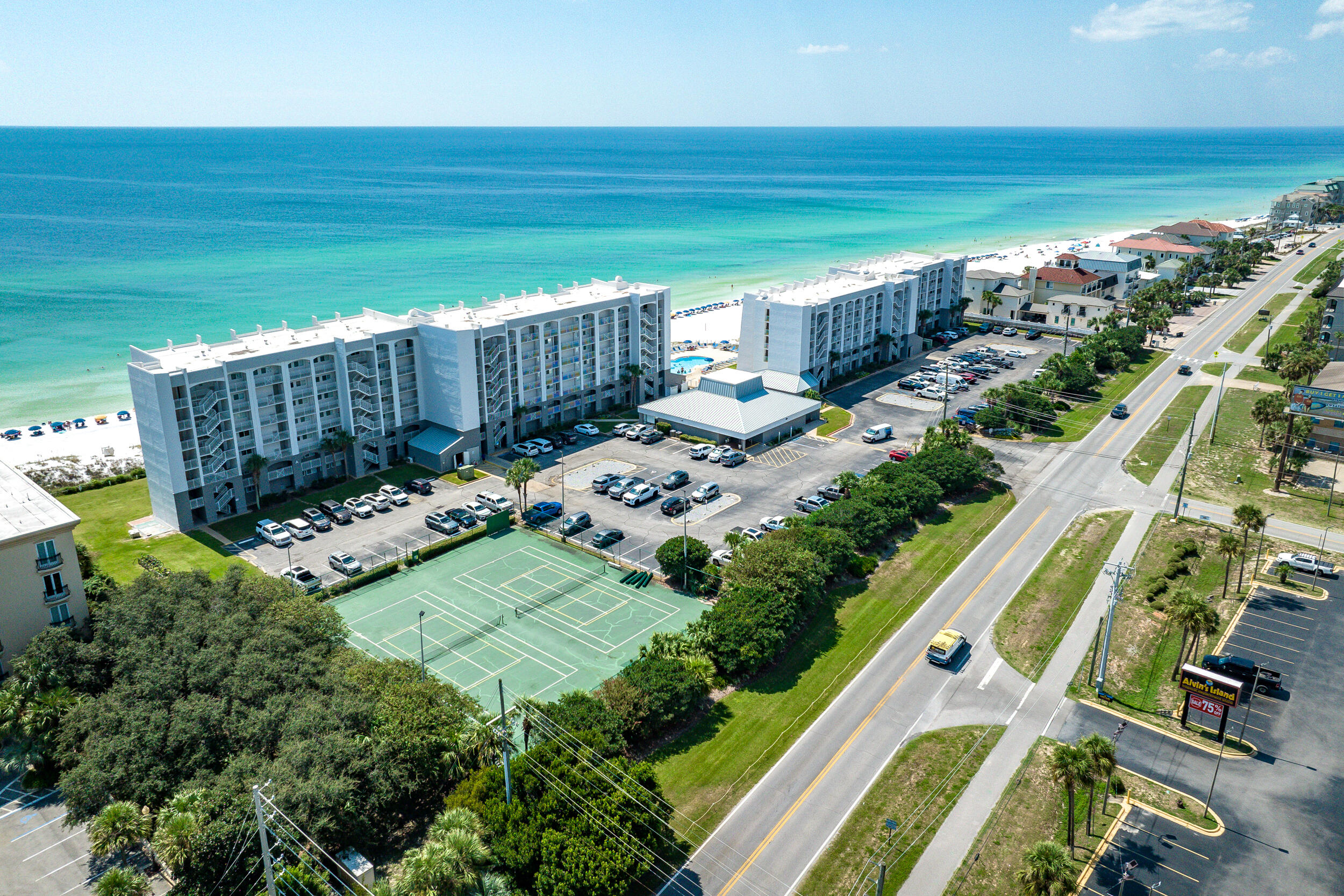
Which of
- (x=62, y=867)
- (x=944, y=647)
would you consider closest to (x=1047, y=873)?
(x=944, y=647)

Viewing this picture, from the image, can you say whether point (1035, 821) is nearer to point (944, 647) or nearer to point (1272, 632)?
point (944, 647)

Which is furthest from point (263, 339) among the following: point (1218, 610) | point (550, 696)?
point (1218, 610)

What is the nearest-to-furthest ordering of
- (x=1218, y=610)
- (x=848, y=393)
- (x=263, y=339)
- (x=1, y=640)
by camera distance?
(x=1, y=640) → (x=1218, y=610) → (x=263, y=339) → (x=848, y=393)

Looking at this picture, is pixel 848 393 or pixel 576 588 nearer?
pixel 576 588

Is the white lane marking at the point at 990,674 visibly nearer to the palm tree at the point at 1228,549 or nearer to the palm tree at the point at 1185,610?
the palm tree at the point at 1185,610

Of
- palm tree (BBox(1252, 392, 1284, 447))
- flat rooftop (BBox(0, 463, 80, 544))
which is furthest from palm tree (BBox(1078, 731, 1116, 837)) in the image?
palm tree (BBox(1252, 392, 1284, 447))

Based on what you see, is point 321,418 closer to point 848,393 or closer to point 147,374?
point 147,374

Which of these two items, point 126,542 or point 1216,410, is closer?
point 126,542

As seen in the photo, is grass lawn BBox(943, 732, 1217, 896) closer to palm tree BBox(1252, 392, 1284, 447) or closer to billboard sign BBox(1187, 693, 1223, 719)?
billboard sign BBox(1187, 693, 1223, 719)
